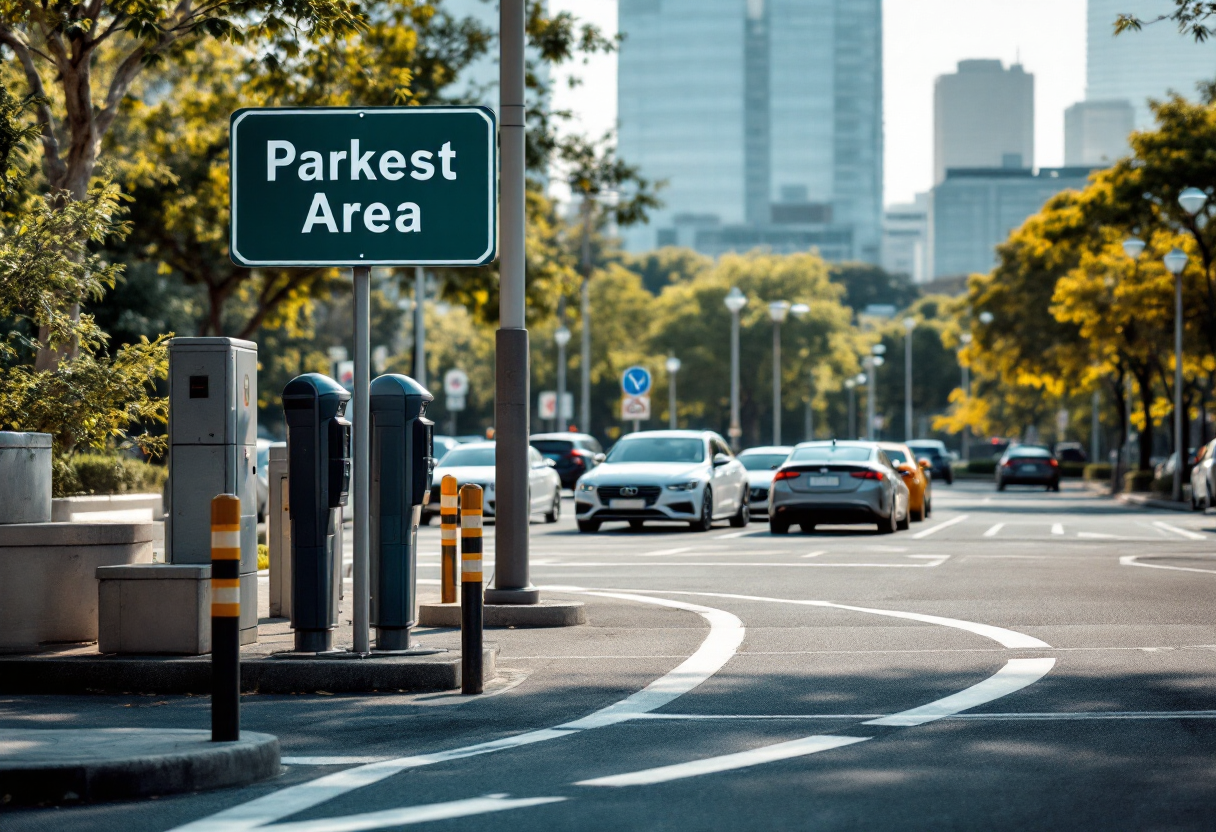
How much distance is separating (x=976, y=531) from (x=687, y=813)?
66.3ft

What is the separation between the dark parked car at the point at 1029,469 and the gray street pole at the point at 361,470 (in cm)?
4698

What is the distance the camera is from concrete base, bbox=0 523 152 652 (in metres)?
9.73

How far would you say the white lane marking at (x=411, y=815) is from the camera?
19.0 feet

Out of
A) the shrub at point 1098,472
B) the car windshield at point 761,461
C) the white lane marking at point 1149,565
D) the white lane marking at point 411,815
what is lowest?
the shrub at point 1098,472

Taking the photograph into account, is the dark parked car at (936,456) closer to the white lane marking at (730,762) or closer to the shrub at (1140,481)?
the shrub at (1140,481)

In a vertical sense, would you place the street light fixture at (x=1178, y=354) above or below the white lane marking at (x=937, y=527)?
above

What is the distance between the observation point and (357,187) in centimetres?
962

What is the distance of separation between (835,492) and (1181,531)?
531cm

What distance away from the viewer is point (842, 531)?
26344mm

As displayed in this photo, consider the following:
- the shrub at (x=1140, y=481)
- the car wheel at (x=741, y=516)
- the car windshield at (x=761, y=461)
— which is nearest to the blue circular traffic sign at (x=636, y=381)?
the car windshield at (x=761, y=461)

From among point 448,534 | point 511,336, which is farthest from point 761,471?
point 448,534

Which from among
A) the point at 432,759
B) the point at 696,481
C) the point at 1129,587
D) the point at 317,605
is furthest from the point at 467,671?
the point at 696,481

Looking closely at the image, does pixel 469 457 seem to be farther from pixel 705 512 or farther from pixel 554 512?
pixel 705 512

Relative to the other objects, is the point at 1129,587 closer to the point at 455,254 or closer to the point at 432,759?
the point at 455,254
